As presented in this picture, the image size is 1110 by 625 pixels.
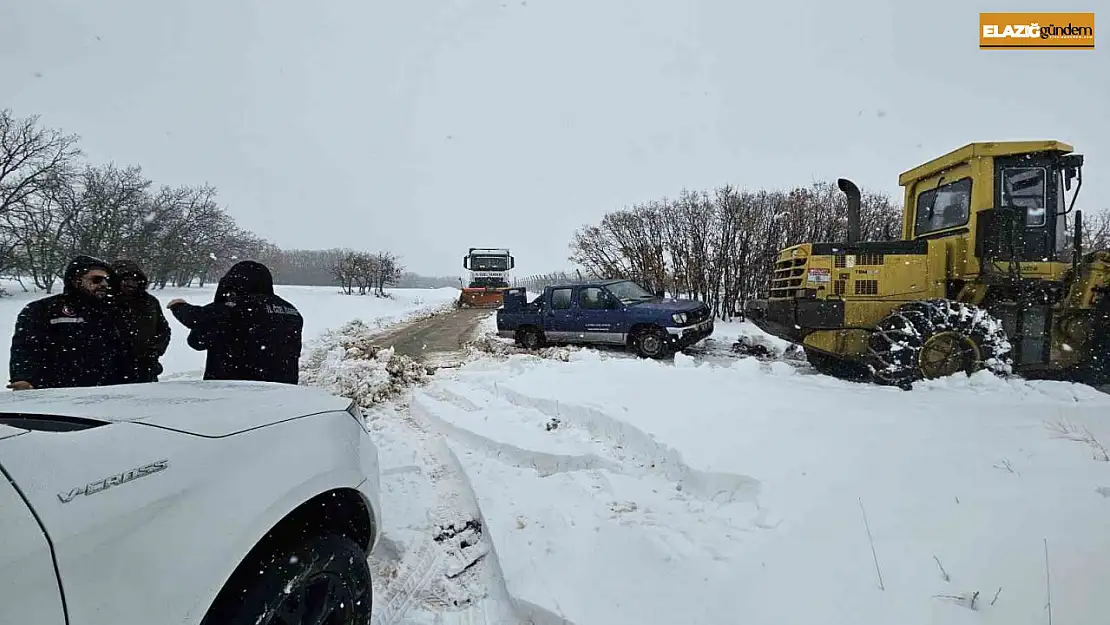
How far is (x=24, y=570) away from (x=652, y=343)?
29.3ft

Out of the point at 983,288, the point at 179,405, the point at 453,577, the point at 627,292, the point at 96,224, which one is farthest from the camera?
the point at 96,224

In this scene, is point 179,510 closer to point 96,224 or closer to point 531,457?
point 531,457

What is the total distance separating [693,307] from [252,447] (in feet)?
29.1

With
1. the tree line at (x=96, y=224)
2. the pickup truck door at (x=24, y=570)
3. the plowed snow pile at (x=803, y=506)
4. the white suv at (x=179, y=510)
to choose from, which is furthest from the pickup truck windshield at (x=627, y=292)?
the tree line at (x=96, y=224)

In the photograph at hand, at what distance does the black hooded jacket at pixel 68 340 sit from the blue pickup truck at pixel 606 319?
7.87 meters

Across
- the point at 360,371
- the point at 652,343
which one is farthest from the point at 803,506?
the point at 360,371

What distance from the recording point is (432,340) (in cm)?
1249

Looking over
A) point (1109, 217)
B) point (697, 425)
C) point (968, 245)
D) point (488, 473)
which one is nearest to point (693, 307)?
point (968, 245)

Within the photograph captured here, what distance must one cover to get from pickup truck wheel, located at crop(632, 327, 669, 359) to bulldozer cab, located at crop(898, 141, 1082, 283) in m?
4.56

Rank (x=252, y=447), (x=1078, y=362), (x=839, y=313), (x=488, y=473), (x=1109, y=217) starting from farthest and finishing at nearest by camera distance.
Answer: (x=1109, y=217), (x=839, y=313), (x=1078, y=362), (x=488, y=473), (x=252, y=447)

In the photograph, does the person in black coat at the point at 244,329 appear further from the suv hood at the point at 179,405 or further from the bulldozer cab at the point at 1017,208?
the bulldozer cab at the point at 1017,208

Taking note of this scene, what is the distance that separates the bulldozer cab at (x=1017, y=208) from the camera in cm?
572

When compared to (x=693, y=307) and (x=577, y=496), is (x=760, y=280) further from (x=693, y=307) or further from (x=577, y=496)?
(x=577, y=496)

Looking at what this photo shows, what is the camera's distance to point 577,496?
3.21 metres
